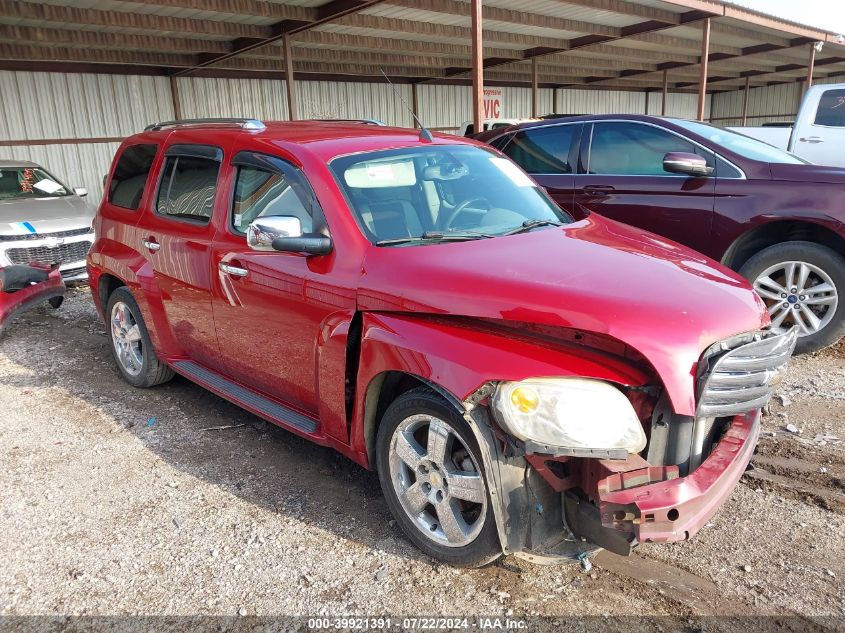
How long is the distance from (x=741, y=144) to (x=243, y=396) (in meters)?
4.67

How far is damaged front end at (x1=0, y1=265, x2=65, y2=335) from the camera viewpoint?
19.9ft

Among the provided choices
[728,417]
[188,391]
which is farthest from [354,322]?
[188,391]

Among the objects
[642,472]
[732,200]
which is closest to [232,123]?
[642,472]

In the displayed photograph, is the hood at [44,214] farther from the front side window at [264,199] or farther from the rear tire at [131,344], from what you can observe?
the front side window at [264,199]

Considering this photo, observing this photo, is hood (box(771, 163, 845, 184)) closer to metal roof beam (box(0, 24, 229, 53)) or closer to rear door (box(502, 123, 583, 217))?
rear door (box(502, 123, 583, 217))

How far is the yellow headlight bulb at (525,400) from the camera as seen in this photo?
230 centimetres

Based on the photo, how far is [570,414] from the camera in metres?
2.27

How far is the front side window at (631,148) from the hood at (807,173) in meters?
0.64

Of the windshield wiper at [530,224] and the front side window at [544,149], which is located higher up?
the front side window at [544,149]

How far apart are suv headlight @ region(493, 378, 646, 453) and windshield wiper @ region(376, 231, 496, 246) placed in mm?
1016

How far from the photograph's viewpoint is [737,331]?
8.09 feet

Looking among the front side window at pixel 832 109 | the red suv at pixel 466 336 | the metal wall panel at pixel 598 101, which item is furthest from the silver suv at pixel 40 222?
the metal wall panel at pixel 598 101

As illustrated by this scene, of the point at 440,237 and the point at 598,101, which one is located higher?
the point at 598,101

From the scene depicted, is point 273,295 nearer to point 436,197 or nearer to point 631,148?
point 436,197
